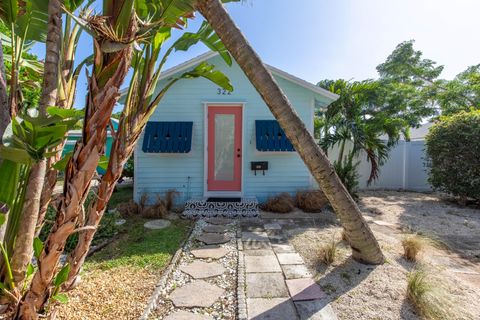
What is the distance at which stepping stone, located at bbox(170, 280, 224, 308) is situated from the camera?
244 centimetres

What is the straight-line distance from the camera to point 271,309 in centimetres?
233

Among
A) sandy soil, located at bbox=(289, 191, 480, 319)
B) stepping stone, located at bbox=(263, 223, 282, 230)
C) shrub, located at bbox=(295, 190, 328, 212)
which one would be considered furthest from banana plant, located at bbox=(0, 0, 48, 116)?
shrub, located at bbox=(295, 190, 328, 212)

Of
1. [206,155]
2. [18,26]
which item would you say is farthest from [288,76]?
[18,26]

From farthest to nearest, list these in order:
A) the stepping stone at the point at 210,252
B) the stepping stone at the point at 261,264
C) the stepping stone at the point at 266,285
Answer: the stepping stone at the point at 210,252, the stepping stone at the point at 261,264, the stepping stone at the point at 266,285

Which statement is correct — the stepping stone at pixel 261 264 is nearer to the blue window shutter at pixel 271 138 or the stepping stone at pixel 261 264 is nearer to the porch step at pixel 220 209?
the porch step at pixel 220 209

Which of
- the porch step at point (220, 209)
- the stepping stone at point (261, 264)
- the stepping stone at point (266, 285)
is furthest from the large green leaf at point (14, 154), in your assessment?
the porch step at point (220, 209)

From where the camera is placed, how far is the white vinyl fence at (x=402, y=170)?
9773 mm

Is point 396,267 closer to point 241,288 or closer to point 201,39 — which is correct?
point 241,288

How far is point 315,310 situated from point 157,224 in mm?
3796

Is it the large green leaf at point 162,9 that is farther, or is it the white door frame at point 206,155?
the white door frame at point 206,155

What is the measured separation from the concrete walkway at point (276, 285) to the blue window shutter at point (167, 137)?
3.24 metres

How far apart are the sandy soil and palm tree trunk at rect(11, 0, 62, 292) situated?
258 centimetres

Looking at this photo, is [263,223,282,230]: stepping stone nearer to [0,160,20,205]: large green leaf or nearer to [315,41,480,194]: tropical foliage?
[315,41,480,194]: tropical foliage

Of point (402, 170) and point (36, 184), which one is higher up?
point (36, 184)
